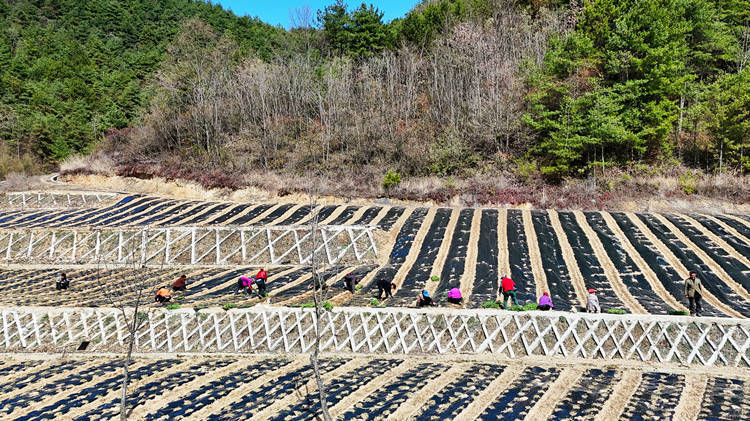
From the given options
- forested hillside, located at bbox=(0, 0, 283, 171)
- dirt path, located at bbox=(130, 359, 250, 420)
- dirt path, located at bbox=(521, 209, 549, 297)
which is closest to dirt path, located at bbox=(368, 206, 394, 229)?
dirt path, located at bbox=(521, 209, 549, 297)

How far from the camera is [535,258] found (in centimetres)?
2352

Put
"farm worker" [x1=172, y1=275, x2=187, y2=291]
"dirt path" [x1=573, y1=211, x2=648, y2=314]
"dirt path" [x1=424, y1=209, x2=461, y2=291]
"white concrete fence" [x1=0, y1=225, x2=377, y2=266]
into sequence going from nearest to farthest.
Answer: "dirt path" [x1=573, y1=211, x2=648, y2=314] → "farm worker" [x1=172, y1=275, x2=187, y2=291] → "dirt path" [x1=424, y1=209, x2=461, y2=291] → "white concrete fence" [x1=0, y1=225, x2=377, y2=266]

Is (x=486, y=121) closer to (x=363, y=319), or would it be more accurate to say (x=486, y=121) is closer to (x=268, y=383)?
(x=363, y=319)

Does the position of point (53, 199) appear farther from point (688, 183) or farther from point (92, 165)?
point (688, 183)

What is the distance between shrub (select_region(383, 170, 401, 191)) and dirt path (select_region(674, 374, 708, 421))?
26.1 meters

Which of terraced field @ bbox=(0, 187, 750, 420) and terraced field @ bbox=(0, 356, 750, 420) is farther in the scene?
terraced field @ bbox=(0, 187, 750, 420)

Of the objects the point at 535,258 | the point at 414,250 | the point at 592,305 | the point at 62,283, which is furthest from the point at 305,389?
the point at 62,283

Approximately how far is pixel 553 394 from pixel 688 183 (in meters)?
26.7

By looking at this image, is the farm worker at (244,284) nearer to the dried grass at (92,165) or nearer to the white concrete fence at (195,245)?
the white concrete fence at (195,245)

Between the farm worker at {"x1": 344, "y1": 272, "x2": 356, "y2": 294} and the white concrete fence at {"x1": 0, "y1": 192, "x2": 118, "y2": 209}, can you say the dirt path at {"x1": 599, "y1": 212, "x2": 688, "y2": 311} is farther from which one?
the white concrete fence at {"x1": 0, "y1": 192, "x2": 118, "y2": 209}

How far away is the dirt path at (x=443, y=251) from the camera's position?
2155 centimetres

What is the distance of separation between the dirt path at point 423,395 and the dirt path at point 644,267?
30.2ft

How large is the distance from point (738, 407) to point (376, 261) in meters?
16.1

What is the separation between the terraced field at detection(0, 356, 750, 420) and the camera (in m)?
12.0
